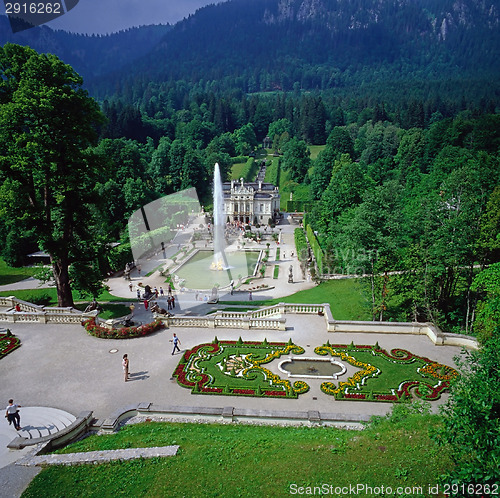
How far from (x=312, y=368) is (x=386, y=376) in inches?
162

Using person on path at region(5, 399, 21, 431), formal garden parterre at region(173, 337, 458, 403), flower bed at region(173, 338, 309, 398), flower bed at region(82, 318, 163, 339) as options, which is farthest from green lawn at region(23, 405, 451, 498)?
flower bed at region(82, 318, 163, 339)

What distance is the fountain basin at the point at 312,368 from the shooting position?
24.1 meters

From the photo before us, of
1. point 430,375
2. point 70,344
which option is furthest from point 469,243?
point 70,344

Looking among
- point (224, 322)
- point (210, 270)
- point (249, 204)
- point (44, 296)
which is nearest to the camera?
point (224, 322)

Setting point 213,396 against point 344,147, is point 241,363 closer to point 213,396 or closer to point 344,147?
point 213,396

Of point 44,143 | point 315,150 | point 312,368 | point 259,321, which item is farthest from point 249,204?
point 312,368

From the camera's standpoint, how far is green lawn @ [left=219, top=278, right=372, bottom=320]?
35475 mm

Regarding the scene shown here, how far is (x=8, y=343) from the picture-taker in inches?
1070

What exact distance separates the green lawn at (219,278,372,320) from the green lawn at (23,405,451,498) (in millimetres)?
17723

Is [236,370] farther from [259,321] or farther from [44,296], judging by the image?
[44,296]

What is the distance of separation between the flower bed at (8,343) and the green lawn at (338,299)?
1892cm

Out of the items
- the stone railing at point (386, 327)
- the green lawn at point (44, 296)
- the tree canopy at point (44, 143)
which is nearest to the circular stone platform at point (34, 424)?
the tree canopy at point (44, 143)

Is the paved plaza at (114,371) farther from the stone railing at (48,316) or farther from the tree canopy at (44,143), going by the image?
the tree canopy at (44,143)

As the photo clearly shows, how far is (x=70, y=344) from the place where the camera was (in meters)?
27.6
